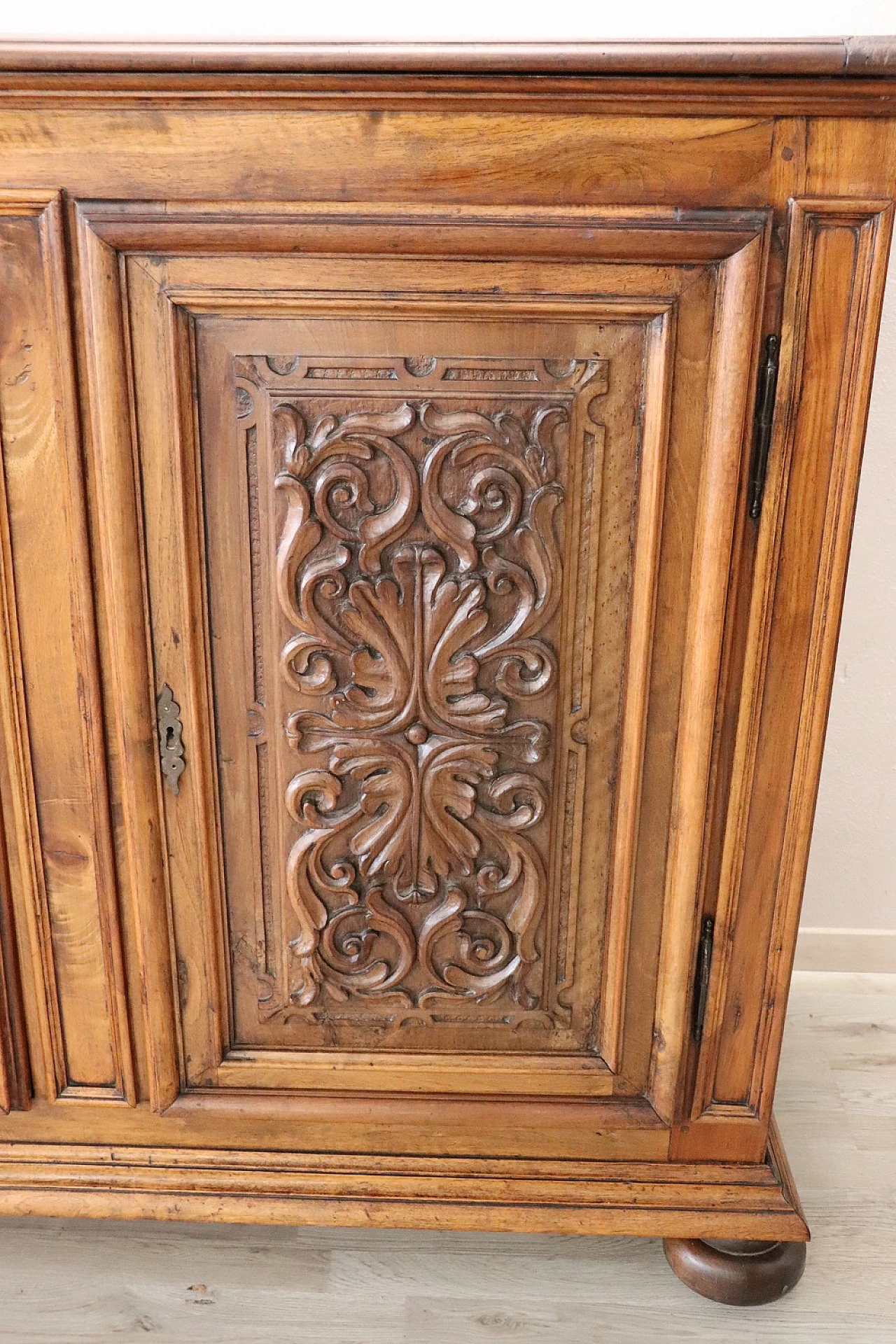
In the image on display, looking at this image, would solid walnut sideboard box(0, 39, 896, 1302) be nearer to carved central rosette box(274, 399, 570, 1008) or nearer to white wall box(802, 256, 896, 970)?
carved central rosette box(274, 399, 570, 1008)

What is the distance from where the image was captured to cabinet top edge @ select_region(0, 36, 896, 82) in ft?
2.84

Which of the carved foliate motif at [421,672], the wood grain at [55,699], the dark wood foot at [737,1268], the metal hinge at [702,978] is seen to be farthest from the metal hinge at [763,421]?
the dark wood foot at [737,1268]

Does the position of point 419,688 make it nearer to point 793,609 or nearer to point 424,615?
point 424,615

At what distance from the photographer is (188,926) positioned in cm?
115

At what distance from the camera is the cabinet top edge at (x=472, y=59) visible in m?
0.86

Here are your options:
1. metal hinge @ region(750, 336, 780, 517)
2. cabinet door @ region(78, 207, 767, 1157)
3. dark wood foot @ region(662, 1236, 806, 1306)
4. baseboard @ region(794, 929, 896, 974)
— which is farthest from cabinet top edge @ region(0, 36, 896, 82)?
baseboard @ region(794, 929, 896, 974)

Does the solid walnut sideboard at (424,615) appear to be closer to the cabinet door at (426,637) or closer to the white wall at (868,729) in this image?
the cabinet door at (426,637)

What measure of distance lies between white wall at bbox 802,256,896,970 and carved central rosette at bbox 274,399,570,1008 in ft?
2.62

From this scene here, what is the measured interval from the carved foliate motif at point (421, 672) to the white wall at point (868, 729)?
0.79m

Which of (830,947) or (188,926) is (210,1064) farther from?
(830,947)

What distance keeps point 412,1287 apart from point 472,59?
1.26 metres

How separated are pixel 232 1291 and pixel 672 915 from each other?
676 millimetres

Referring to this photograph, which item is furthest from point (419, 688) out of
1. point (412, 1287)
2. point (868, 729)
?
point (868, 729)

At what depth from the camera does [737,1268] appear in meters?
1.26
